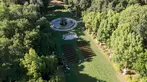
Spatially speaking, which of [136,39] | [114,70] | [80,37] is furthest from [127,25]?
[80,37]

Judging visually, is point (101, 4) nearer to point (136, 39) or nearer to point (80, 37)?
point (80, 37)

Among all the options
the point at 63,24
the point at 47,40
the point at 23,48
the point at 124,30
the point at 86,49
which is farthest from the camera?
the point at 63,24

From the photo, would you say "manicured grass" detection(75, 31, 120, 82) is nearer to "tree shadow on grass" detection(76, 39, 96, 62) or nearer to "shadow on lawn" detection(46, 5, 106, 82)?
"shadow on lawn" detection(46, 5, 106, 82)

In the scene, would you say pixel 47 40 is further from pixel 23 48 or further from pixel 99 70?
pixel 99 70

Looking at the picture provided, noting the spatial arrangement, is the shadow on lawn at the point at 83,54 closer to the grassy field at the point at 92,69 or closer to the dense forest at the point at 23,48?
the grassy field at the point at 92,69

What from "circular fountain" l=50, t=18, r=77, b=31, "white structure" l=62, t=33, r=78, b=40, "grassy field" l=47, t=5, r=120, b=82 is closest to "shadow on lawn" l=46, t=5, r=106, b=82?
"grassy field" l=47, t=5, r=120, b=82

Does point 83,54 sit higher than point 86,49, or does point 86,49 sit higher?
point 86,49

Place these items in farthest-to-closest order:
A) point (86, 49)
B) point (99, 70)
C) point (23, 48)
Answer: point (86, 49) → point (99, 70) → point (23, 48)

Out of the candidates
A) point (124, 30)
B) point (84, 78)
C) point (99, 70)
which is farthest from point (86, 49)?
point (124, 30)
